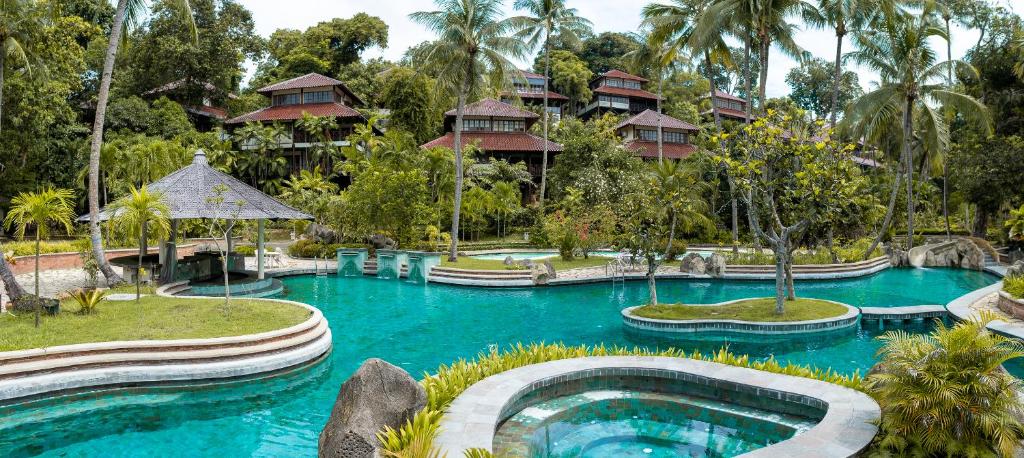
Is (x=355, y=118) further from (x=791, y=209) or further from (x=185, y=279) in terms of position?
(x=791, y=209)

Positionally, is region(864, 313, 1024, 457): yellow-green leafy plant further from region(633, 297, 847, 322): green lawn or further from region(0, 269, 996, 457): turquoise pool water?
region(633, 297, 847, 322): green lawn

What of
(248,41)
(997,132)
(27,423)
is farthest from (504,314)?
(248,41)

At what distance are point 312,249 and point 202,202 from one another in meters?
12.4

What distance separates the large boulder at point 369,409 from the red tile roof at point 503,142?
129 ft

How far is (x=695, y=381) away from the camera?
1062 cm

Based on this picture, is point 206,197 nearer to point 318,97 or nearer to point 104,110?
point 104,110

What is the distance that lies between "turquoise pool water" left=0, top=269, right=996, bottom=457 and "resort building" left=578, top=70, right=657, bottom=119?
4015 cm

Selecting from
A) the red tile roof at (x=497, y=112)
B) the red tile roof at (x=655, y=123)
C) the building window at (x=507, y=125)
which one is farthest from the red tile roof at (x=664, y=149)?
the building window at (x=507, y=125)

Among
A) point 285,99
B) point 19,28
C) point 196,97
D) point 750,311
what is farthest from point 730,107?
point 19,28

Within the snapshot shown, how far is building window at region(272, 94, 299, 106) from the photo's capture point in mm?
51125

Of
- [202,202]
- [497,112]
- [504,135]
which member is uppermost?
[497,112]

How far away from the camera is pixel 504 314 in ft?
63.4

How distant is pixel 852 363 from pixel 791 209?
4.14 metres

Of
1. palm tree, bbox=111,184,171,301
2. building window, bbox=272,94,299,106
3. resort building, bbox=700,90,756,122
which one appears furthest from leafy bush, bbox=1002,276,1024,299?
resort building, bbox=700,90,756,122
